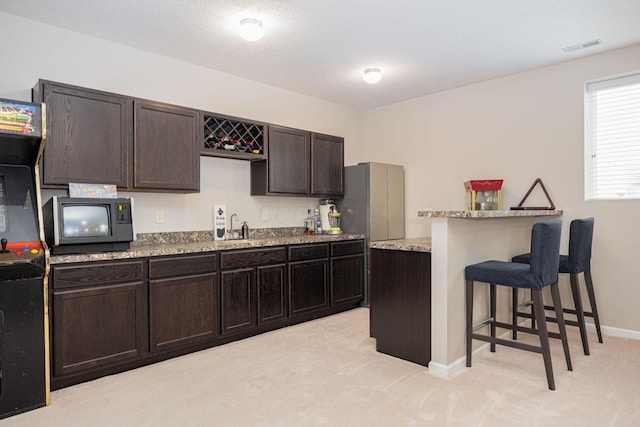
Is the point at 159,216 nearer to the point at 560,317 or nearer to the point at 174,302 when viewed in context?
the point at 174,302

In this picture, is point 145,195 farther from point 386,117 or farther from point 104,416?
point 386,117

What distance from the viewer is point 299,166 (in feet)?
14.7

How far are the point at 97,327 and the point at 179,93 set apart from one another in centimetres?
224

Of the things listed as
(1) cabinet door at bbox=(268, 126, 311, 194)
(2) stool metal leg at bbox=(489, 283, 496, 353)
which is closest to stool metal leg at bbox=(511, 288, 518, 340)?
(2) stool metal leg at bbox=(489, 283, 496, 353)

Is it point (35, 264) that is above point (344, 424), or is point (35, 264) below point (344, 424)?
above

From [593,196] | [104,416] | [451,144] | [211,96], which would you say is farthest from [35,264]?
[593,196]

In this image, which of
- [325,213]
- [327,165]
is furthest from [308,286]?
[327,165]

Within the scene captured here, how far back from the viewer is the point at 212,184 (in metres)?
4.05

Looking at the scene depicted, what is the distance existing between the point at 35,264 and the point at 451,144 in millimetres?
4239

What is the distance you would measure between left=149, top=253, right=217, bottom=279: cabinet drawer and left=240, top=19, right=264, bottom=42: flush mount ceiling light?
1.78 metres

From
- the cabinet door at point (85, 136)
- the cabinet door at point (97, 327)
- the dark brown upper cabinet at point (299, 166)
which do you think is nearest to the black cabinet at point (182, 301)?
the cabinet door at point (97, 327)

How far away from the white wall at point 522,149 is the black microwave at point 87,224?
3.49 m

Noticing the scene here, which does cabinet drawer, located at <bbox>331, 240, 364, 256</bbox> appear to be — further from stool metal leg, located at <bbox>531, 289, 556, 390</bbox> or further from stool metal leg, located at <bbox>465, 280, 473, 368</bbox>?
stool metal leg, located at <bbox>531, 289, 556, 390</bbox>

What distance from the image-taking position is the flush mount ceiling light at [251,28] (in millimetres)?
2945
